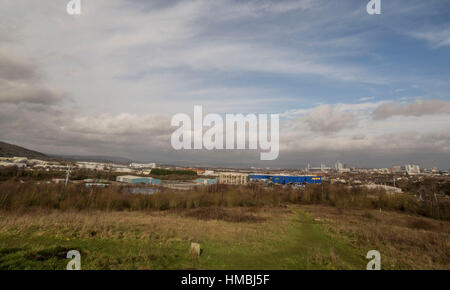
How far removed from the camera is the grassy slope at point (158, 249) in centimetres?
858

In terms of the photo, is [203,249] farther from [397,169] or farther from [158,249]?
[397,169]

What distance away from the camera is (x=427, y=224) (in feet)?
74.5

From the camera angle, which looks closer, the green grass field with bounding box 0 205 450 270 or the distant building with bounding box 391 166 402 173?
the green grass field with bounding box 0 205 450 270

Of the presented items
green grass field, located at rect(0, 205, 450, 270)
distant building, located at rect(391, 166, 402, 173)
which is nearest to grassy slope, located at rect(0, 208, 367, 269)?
green grass field, located at rect(0, 205, 450, 270)

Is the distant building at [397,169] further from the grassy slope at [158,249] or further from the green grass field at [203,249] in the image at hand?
the grassy slope at [158,249]

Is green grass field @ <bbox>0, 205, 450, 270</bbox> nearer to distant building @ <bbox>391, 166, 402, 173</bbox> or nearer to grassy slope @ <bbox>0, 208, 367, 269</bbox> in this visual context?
grassy slope @ <bbox>0, 208, 367, 269</bbox>

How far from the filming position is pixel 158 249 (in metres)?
10.9

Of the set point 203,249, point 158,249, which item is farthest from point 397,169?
point 158,249

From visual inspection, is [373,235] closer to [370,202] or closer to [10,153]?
[370,202]

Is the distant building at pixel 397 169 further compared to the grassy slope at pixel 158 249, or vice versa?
the distant building at pixel 397 169

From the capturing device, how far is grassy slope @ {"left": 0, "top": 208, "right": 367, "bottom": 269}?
8578 mm

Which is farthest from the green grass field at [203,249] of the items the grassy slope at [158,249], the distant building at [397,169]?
the distant building at [397,169]

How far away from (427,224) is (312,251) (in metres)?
19.5
